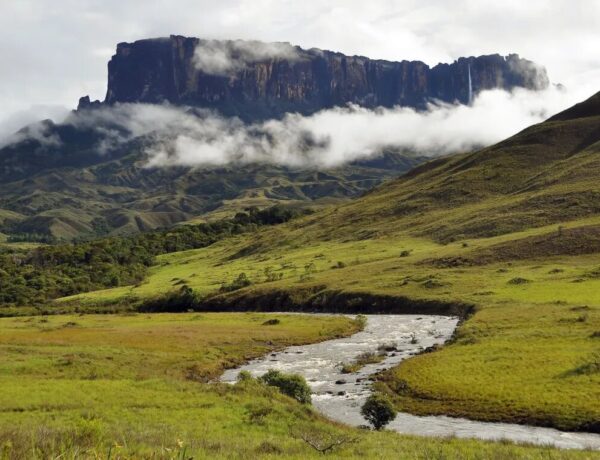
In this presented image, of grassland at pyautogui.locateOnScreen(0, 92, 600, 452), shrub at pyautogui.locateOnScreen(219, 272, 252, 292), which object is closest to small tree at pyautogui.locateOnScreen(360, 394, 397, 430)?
grassland at pyautogui.locateOnScreen(0, 92, 600, 452)

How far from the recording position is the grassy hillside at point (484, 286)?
146 feet

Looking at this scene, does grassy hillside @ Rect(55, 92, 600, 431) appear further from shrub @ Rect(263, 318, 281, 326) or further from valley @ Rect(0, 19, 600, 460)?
shrub @ Rect(263, 318, 281, 326)

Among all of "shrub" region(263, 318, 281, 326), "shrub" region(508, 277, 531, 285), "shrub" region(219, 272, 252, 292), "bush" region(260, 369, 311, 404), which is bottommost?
"shrub" region(263, 318, 281, 326)

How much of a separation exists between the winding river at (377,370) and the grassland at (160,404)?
5242 mm

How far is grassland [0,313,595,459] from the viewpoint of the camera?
1816cm

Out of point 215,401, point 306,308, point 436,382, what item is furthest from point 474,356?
point 306,308

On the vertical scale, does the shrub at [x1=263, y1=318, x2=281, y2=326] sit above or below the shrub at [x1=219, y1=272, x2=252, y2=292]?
below

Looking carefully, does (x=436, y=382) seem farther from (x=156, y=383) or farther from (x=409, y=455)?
(x=409, y=455)

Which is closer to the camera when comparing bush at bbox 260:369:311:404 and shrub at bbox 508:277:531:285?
bush at bbox 260:369:311:404

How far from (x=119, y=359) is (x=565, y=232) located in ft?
342

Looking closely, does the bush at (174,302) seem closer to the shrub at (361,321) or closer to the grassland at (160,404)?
the grassland at (160,404)

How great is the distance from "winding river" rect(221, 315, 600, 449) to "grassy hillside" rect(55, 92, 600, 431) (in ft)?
6.44

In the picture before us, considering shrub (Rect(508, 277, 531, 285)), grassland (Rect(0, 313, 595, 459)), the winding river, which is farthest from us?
shrub (Rect(508, 277, 531, 285))

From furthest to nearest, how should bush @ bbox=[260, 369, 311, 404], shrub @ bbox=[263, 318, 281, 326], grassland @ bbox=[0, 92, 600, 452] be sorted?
shrub @ bbox=[263, 318, 281, 326] < bush @ bbox=[260, 369, 311, 404] < grassland @ bbox=[0, 92, 600, 452]
